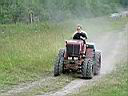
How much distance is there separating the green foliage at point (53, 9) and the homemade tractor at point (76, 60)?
81.8 ft

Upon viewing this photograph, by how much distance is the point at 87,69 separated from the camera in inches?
742

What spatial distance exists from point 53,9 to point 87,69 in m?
39.1


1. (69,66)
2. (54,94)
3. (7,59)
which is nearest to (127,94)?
(54,94)

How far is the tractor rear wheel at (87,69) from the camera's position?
18.7 meters

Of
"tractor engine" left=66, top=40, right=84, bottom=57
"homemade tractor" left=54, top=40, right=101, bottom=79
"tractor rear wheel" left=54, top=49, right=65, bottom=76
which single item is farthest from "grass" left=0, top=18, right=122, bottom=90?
"tractor engine" left=66, top=40, right=84, bottom=57

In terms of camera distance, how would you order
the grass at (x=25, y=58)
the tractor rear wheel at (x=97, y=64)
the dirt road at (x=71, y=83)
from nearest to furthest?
the dirt road at (x=71, y=83), the grass at (x=25, y=58), the tractor rear wheel at (x=97, y=64)

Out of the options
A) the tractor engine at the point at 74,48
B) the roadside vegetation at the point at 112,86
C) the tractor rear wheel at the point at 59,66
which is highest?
the tractor engine at the point at 74,48

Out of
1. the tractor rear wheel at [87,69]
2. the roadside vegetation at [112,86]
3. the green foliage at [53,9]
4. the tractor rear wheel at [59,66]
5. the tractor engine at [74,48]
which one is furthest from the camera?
the green foliage at [53,9]

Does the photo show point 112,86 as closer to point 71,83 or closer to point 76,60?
point 71,83

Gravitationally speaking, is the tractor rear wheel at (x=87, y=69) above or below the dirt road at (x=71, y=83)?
above

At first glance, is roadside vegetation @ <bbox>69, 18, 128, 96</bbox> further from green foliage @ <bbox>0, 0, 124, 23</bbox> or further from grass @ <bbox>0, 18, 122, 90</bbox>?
green foliage @ <bbox>0, 0, 124, 23</bbox>

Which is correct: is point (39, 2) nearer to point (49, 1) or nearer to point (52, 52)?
point (49, 1)

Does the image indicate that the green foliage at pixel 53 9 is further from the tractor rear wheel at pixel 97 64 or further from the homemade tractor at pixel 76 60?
the homemade tractor at pixel 76 60

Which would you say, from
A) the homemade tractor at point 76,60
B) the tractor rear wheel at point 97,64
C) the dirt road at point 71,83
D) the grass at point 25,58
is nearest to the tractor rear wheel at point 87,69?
the homemade tractor at point 76,60
